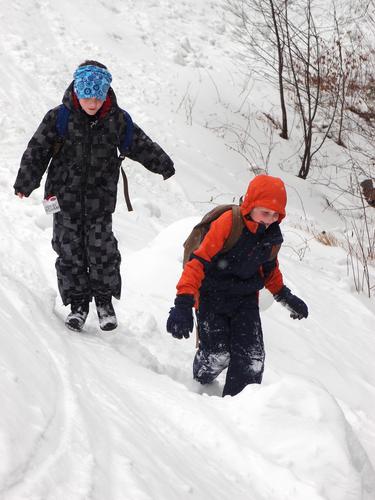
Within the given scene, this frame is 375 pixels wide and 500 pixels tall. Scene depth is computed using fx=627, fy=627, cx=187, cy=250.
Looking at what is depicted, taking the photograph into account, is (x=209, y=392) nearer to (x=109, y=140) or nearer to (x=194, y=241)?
(x=194, y=241)

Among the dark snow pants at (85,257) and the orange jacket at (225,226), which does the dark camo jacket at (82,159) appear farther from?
the orange jacket at (225,226)

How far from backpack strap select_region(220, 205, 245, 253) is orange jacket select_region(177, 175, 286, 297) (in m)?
0.02

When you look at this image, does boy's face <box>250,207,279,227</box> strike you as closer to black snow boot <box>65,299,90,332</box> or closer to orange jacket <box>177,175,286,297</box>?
orange jacket <box>177,175,286,297</box>

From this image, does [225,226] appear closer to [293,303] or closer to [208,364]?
[293,303]

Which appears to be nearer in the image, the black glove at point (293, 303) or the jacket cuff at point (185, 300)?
the jacket cuff at point (185, 300)

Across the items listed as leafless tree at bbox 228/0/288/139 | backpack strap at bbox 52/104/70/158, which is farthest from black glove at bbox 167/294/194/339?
leafless tree at bbox 228/0/288/139

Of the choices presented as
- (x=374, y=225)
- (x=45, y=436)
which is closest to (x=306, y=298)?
(x=45, y=436)

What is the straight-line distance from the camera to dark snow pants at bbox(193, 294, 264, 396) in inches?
134

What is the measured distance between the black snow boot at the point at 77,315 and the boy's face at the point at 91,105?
112 centimetres

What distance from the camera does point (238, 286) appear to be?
11.2 ft

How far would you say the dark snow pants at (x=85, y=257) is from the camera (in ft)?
11.8

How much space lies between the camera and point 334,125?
41.2 ft

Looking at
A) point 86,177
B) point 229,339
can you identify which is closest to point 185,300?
point 229,339

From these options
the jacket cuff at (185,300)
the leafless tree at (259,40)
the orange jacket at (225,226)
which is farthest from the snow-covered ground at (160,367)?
the leafless tree at (259,40)
